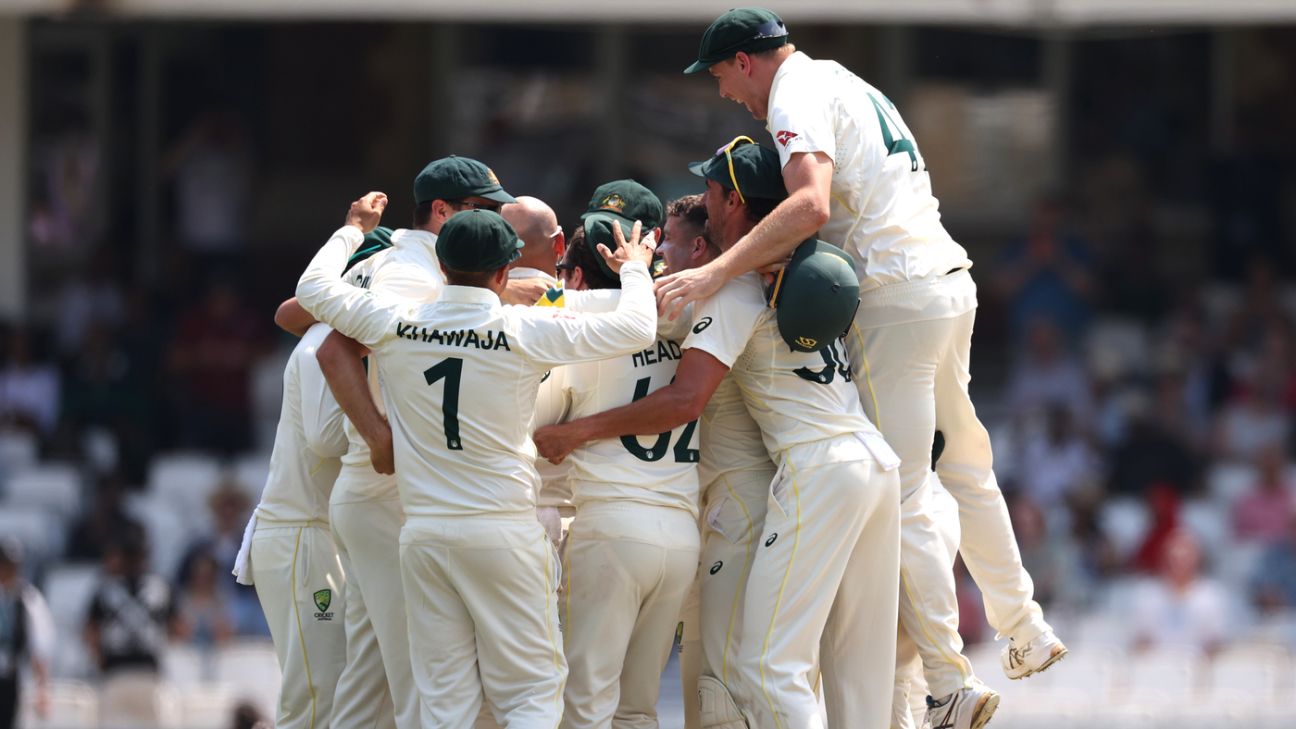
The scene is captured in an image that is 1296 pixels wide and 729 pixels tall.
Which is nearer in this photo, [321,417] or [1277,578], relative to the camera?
[321,417]

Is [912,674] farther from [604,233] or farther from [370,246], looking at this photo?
[370,246]

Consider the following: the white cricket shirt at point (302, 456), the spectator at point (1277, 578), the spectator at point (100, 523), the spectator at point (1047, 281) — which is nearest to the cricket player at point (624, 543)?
the white cricket shirt at point (302, 456)

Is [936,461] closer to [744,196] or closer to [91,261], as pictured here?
[744,196]

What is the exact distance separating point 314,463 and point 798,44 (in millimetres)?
9472

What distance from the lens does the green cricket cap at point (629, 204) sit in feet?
22.5

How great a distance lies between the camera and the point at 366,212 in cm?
719

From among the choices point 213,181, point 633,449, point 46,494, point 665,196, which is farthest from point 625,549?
point 213,181

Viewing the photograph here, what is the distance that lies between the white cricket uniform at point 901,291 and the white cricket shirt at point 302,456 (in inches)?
70.6

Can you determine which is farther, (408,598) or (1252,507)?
(1252,507)

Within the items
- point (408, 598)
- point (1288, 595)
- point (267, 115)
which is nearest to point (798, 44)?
point (267, 115)

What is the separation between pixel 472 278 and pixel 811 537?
1.36 m

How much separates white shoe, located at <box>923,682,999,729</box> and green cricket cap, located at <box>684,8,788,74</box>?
2266mm

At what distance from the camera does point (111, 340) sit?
48.1ft

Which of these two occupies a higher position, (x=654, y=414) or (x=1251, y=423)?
(x=654, y=414)
